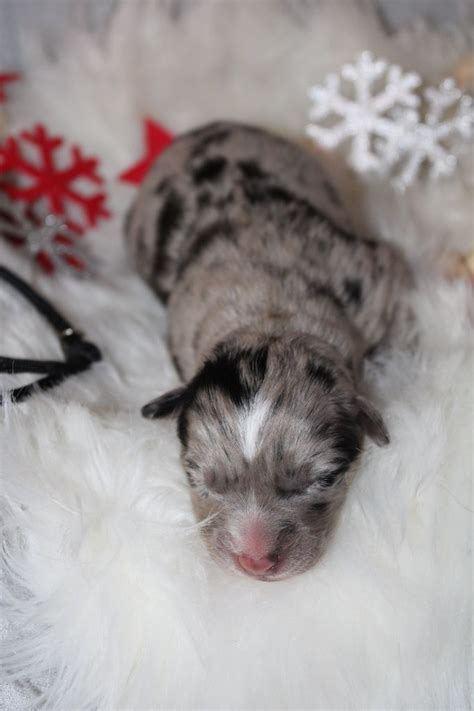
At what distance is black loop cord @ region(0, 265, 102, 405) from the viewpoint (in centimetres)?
143

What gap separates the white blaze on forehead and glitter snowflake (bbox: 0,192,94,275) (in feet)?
3.32

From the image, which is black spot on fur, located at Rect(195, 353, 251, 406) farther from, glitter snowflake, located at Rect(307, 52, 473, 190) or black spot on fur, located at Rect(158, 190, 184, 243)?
glitter snowflake, located at Rect(307, 52, 473, 190)

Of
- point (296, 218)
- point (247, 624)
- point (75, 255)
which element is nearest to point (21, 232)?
point (75, 255)

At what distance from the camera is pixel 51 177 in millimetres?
2252

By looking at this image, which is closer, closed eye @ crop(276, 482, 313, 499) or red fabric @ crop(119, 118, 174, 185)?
closed eye @ crop(276, 482, 313, 499)

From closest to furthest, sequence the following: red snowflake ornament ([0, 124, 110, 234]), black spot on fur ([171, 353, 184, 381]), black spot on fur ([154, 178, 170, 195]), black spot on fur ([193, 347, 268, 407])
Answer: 1. black spot on fur ([193, 347, 268, 407])
2. black spot on fur ([171, 353, 184, 381])
3. black spot on fur ([154, 178, 170, 195])
4. red snowflake ornament ([0, 124, 110, 234])

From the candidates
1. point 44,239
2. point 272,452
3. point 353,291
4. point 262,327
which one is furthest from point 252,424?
point 44,239

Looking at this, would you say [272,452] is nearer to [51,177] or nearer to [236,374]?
[236,374]

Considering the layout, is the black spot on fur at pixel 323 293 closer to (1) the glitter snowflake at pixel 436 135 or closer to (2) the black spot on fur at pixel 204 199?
(2) the black spot on fur at pixel 204 199

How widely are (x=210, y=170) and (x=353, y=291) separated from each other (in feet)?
1.73

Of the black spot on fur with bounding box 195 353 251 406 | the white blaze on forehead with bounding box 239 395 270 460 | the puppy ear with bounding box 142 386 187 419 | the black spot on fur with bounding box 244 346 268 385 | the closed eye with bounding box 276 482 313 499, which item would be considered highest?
the black spot on fur with bounding box 244 346 268 385

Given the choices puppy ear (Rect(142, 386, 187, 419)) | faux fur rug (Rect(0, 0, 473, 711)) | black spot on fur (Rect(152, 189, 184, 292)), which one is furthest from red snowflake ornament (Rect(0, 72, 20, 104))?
puppy ear (Rect(142, 386, 187, 419))

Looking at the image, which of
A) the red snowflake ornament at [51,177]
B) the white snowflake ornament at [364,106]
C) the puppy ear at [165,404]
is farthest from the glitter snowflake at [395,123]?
the puppy ear at [165,404]

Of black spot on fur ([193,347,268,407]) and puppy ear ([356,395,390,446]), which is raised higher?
black spot on fur ([193,347,268,407])
